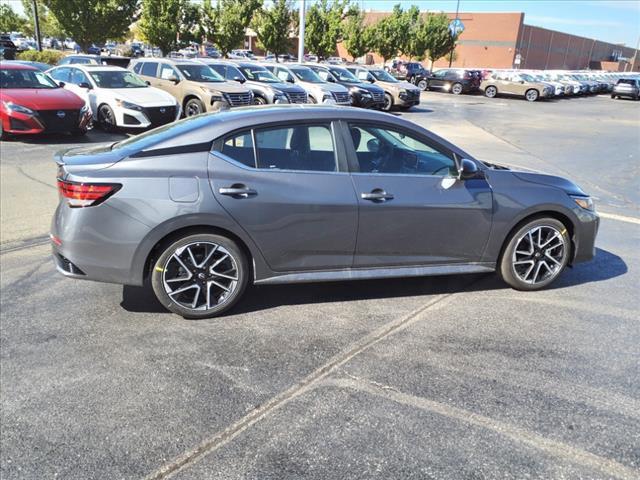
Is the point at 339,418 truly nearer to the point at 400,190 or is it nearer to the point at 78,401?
the point at 78,401

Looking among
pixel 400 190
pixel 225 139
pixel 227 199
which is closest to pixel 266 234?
pixel 227 199

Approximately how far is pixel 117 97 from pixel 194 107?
2.69 meters

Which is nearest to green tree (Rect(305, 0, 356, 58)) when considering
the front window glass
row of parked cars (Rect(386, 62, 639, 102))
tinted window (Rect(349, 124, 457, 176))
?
row of parked cars (Rect(386, 62, 639, 102))

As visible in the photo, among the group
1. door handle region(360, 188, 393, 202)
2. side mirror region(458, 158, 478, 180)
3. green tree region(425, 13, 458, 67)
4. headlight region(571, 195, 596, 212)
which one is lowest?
headlight region(571, 195, 596, 212)

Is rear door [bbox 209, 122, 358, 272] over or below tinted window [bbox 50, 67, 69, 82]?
below

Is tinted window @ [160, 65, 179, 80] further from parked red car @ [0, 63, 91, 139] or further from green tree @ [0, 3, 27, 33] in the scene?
green tree @ [0, 3, 27, 33]

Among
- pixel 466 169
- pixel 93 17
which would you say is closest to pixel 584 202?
pixel 466 169

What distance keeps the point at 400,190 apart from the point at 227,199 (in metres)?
1.34

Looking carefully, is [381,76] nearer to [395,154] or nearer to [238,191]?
[395,154]

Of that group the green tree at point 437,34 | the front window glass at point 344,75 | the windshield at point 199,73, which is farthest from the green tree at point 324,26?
the windshield at point 199,73

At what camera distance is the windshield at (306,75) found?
19312mm

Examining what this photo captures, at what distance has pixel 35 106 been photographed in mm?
11070

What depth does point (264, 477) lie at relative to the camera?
2.49 m

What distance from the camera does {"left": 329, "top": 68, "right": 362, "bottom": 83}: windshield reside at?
68.6 ft
